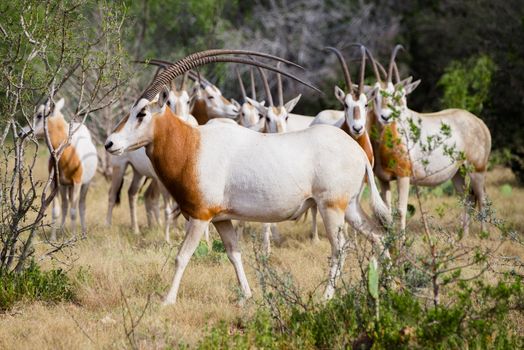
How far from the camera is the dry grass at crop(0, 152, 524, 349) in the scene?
221 inches

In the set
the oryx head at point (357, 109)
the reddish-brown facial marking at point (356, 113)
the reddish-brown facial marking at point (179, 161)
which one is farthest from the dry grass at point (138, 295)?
Result: the reddish-brown facial marking at point (356, 113)

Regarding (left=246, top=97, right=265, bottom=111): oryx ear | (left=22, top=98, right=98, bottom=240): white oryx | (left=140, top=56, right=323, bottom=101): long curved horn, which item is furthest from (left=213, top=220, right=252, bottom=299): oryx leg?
(left=246, top=97, right=265, bottom=111): oryx ear

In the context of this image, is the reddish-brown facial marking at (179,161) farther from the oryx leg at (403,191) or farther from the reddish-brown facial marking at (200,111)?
the reddish-brown facial marking at (200,111)

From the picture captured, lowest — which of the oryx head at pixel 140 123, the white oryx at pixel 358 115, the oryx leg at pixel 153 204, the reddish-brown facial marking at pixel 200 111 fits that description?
the oryx leg at pixel 153 204

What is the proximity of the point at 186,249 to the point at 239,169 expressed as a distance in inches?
29.5

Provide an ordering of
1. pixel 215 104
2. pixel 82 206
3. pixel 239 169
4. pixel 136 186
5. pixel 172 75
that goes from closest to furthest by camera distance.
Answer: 1. pixel 239 169
2. pixel 172 75
3. pixel 82 206
4. pixel 136 186
5. pixel 215 104

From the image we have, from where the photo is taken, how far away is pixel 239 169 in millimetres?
6539

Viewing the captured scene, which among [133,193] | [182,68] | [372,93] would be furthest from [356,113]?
[133,193]

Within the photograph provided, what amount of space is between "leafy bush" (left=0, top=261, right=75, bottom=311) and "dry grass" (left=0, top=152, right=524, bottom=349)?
0.33ft

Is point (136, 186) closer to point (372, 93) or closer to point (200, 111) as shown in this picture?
point (200, 111)

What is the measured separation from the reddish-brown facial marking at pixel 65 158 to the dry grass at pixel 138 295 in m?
0.91

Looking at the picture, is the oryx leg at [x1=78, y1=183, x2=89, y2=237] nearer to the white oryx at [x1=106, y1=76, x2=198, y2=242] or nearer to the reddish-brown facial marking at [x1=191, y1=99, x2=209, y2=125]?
the white oryx at [x1=106, y1=76, x2=198, y2=242]

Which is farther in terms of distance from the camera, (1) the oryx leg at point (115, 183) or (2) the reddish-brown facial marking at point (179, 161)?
(1) the oryx leg at point (115, 183)

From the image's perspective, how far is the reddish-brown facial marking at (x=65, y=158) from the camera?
10602mm
